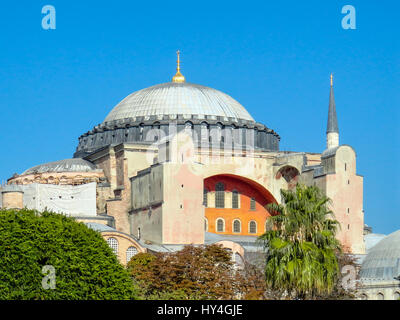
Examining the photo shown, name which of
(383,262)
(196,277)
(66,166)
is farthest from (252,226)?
(196,277)

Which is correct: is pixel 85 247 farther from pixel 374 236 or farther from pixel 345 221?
pixel 374 236

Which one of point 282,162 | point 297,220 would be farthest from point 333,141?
point 297,220

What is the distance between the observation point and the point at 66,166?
67062mm

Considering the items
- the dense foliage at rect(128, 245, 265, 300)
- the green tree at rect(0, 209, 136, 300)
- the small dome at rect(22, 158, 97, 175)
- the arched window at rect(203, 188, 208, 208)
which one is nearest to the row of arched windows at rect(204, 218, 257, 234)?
the arched window at rect(203, 188, 208, 208)

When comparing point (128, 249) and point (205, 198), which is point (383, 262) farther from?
point (128, 249)

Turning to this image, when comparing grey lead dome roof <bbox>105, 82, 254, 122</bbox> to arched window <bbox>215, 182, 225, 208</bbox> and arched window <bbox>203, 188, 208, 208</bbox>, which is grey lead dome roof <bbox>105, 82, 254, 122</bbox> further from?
arched window <bbox>203, 188, 208, 208</bbox>

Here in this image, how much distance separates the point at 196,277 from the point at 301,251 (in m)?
10.6

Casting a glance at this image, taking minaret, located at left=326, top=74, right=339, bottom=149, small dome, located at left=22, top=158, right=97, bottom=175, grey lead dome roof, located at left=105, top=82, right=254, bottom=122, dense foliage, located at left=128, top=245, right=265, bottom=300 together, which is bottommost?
dense foliage, located at left=128, top=245, right=265, bottom=300

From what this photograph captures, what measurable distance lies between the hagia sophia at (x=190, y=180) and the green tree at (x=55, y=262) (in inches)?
539

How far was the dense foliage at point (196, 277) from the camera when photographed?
149ft

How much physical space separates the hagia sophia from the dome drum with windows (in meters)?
0.09

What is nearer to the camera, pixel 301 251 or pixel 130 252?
pixel 301 251

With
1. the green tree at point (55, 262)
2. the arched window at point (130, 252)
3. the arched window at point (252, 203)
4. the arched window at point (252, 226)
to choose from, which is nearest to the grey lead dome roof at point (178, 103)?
the arched window at point (252, 203)

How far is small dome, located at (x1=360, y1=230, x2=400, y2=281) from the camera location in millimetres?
61656
